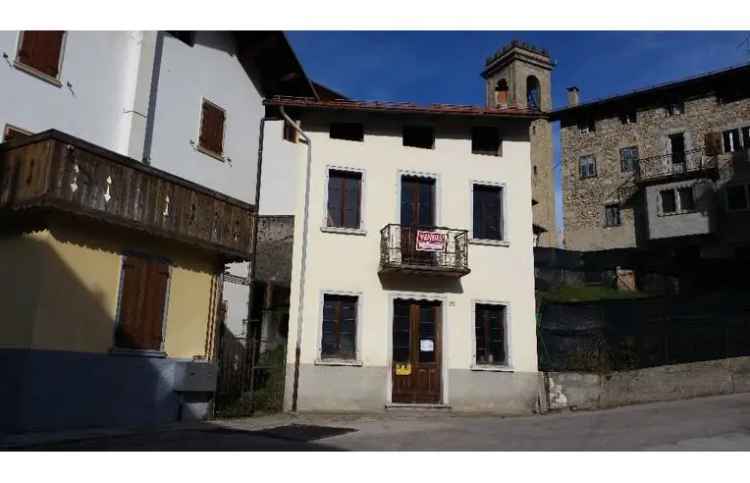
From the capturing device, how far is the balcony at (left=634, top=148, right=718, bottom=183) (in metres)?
33.8

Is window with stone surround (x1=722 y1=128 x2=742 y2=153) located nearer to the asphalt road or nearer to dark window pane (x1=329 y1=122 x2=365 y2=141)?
the asphalt road

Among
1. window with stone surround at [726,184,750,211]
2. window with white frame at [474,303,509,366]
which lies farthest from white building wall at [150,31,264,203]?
window with stone surround at [726,184,750,211]

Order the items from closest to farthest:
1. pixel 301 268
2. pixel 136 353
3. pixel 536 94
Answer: pixel 136 353
pixel 301 268
pixel 536 94

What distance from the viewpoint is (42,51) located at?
1305 centimetres

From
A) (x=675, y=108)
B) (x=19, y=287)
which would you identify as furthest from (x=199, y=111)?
(x=675, y=108)

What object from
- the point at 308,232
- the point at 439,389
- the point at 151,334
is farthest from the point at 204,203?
the point at 439,389

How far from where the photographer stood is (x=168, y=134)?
15.7 m

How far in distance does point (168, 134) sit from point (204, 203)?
12.7ft

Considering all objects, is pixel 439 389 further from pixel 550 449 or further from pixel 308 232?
pixel 550 449

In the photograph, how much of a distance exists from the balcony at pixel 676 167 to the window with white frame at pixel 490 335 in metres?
22.2

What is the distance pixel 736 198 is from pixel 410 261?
23996 millimetres

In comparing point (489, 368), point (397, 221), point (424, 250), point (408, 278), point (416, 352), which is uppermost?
point (397, 221)

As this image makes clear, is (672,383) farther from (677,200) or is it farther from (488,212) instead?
(677,200)

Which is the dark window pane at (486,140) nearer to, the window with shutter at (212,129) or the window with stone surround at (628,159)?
the window with shutter at (212,129)
